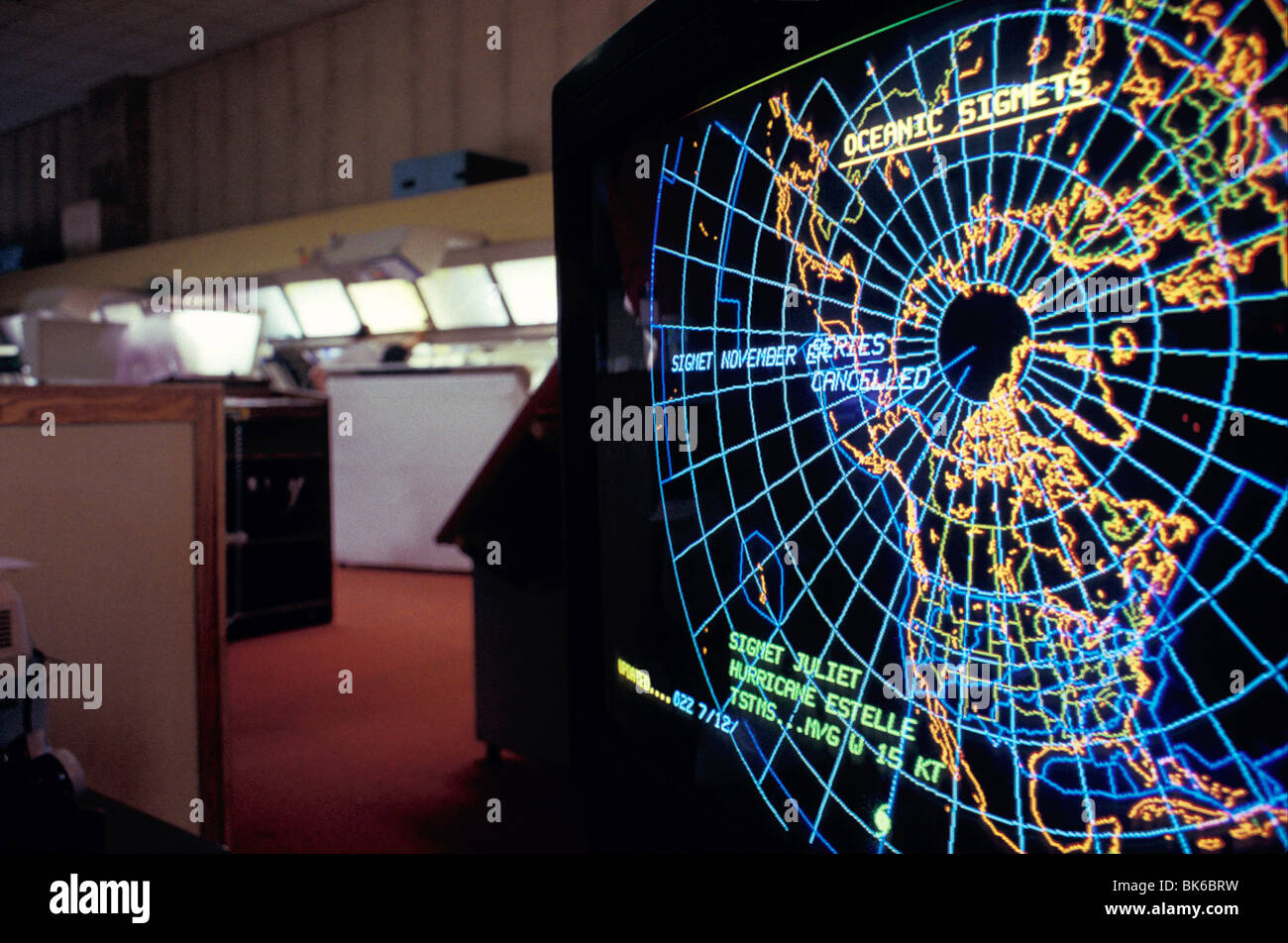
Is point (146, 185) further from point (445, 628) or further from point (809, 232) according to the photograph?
point (809, 232)

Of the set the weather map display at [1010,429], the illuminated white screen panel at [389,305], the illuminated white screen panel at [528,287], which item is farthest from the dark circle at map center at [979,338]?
the illuminated white screen panel at [389,305]

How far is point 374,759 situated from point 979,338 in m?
2.63

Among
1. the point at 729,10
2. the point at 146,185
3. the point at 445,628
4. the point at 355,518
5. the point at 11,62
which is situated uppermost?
the point at 11,62

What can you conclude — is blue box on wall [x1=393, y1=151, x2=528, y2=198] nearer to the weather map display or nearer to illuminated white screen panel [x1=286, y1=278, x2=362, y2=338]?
illuminated white screen panel [x1=286, y1=278, x2=362, y2=338]

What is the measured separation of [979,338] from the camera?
52 cm

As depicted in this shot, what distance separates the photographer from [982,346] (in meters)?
0.52

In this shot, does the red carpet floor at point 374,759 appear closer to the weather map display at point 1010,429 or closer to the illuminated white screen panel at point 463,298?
the weather map display at point 1010,429

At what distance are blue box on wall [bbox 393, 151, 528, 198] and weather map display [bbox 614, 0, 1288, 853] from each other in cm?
508

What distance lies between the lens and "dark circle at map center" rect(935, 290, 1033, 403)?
19.9 inches

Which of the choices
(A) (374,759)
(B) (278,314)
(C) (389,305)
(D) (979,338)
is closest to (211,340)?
(C) (389,305)

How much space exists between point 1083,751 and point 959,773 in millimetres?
79

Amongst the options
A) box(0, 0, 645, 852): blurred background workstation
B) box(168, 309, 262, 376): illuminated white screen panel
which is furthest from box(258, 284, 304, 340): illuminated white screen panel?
box(168, 309, 262, 376): illuminated white screen panel

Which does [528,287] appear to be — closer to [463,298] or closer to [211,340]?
[463,298]
